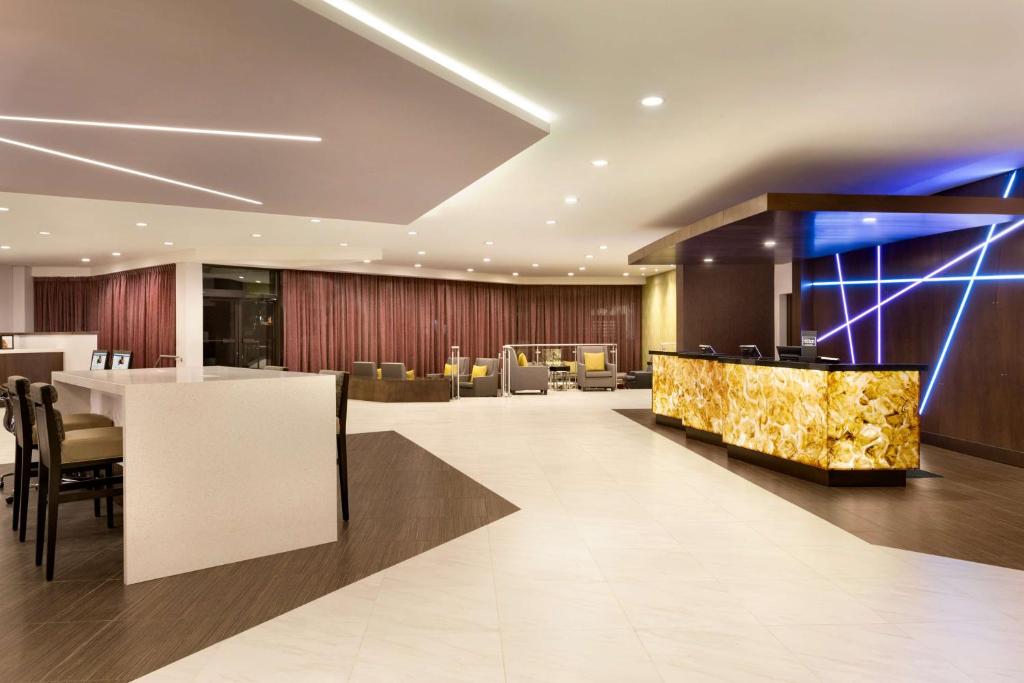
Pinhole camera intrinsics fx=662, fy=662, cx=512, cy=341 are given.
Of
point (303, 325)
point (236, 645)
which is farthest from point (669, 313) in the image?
point (236, 645)

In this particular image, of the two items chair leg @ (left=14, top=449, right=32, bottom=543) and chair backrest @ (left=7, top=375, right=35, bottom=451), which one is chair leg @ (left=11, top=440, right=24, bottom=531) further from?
chair backrest @ (left=7, top=375, right=35, bottom=451)

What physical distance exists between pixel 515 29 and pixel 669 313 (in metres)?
15.3

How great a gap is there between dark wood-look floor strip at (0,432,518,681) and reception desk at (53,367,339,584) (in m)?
0.10

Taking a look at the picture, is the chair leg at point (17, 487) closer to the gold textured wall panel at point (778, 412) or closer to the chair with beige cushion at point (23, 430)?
the chair with beige cushion at point (23, 430)

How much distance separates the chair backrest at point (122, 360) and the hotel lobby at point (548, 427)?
0.06 meters

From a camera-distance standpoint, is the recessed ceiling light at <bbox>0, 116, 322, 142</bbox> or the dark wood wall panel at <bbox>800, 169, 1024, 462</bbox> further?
the dark wood wall panel at <bbox>800, 169, 1024, 462</bbox>

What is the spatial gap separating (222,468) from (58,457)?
799 millimetres

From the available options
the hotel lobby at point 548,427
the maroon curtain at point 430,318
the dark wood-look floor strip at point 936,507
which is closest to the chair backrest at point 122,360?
the hotel lobby at point 548,427

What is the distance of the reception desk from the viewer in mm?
3492

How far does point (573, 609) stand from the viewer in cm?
313

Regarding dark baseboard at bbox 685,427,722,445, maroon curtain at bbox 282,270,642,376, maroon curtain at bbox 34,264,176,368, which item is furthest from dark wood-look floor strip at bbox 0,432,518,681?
maroon curtain at bbox 282,270,642,376

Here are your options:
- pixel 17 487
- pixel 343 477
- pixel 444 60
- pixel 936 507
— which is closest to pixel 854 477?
pixel 936 507

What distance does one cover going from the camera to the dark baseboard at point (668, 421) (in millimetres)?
9156

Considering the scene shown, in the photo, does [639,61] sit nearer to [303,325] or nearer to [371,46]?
[371,46]
